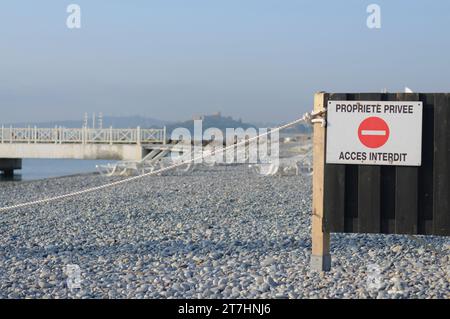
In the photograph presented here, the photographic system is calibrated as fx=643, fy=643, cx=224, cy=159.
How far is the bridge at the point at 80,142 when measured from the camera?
32781 mm

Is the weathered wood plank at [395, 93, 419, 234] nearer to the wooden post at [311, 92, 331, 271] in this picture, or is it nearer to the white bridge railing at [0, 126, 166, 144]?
the wooden post at [311, 92, 331, 271]

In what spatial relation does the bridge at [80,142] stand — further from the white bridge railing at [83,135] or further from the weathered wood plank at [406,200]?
the weathered wood plank at [406,200]

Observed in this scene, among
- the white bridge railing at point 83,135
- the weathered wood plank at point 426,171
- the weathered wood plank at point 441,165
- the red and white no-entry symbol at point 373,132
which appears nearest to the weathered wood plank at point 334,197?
the red and white no-entry symbol at point 373,132

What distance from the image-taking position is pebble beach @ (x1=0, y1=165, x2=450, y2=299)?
523 cm

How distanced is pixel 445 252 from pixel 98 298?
3.85 metres

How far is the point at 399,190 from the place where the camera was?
508cm

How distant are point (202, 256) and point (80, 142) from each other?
27.9m

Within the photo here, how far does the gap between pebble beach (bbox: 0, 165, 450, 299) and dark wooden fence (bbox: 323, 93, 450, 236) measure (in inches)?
20.6

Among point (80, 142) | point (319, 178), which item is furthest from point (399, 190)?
point (80, 142)

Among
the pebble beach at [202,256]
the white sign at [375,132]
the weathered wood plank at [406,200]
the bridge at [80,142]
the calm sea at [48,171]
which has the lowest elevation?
the pebble beach at [202,256]

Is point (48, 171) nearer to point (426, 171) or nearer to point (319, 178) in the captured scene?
point (319, 178)

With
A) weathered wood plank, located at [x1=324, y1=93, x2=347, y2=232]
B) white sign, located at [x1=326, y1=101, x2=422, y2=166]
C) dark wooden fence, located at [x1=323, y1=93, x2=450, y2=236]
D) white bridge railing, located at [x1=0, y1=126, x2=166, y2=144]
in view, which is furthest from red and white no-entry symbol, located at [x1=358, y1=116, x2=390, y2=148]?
white bridge railing, located at [x1=0, y1=126, x2=166, y2=144]

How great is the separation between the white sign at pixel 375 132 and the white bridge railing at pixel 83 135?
92.1 ft
